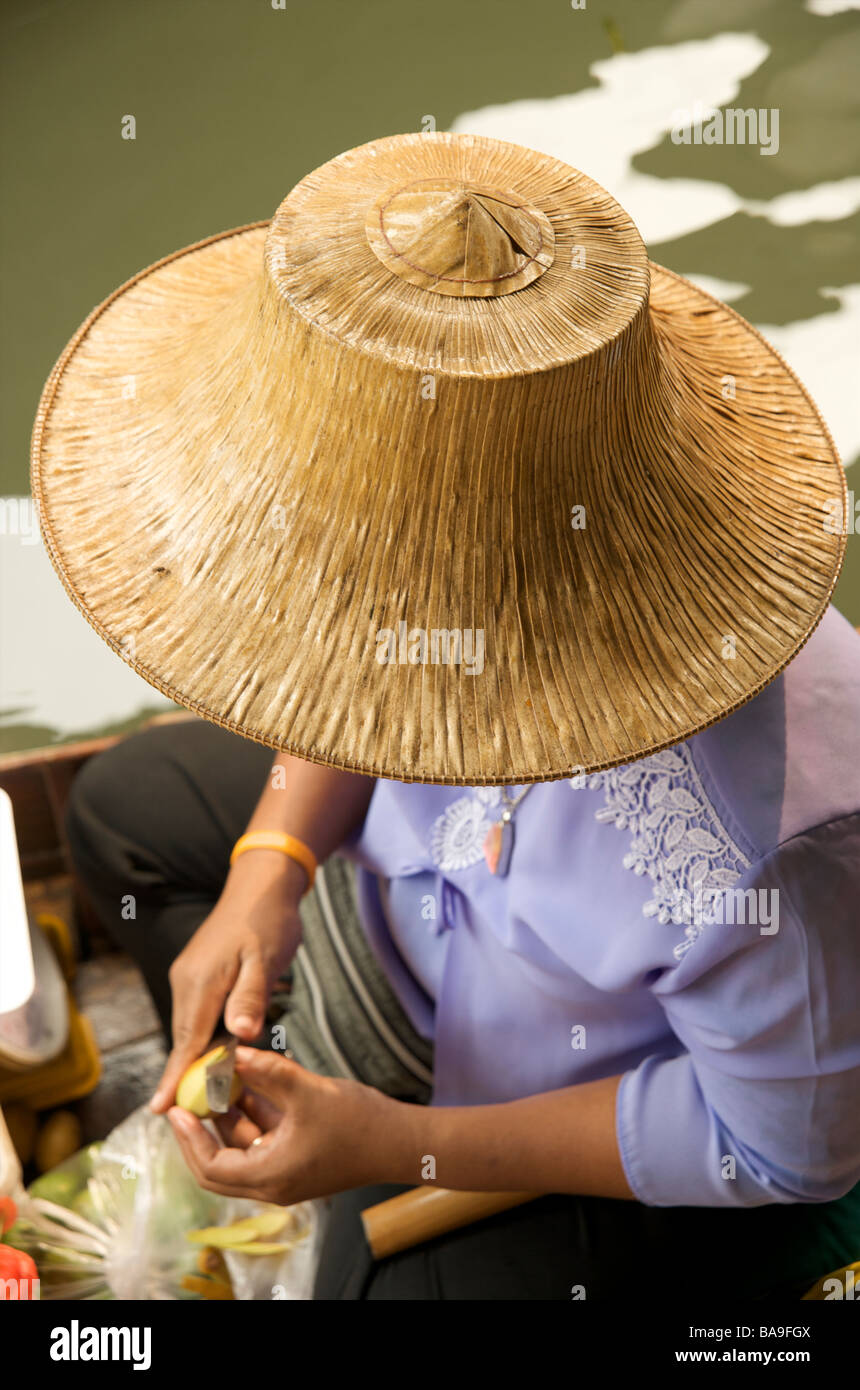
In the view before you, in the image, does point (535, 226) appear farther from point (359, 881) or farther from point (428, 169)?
point (359, 881)

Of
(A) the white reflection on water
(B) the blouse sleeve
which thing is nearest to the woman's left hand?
(B) the blouse sleeve

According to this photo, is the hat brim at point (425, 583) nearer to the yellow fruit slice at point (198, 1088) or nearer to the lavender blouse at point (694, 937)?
the lavender blouse at point (694, 937)

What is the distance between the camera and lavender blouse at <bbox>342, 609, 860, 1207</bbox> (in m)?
0.90

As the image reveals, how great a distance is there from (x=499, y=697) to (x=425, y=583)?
8 centimetres

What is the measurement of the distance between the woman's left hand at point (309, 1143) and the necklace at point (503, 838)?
0.28 metres

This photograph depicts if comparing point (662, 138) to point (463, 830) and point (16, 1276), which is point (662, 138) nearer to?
point (463, 830)

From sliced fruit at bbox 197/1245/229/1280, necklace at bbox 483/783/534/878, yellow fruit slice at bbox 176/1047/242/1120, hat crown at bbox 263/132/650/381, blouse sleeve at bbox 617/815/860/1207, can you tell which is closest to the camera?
hat crown at bbox 263/132/650/381

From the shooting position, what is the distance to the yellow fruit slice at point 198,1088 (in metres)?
1.17

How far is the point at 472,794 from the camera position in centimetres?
112

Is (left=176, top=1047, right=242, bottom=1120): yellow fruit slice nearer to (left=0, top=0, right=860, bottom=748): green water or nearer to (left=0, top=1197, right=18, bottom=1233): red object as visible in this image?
(left=0, top=1197, right=18, bottom=1233): red object

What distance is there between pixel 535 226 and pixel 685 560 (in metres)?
0.22

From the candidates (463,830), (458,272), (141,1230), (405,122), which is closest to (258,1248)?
(141,1230)

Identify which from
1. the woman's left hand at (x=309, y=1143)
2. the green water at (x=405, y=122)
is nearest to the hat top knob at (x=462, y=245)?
the woman's left hand at (x=309, y=1143)

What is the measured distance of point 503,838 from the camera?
3.49 feet
